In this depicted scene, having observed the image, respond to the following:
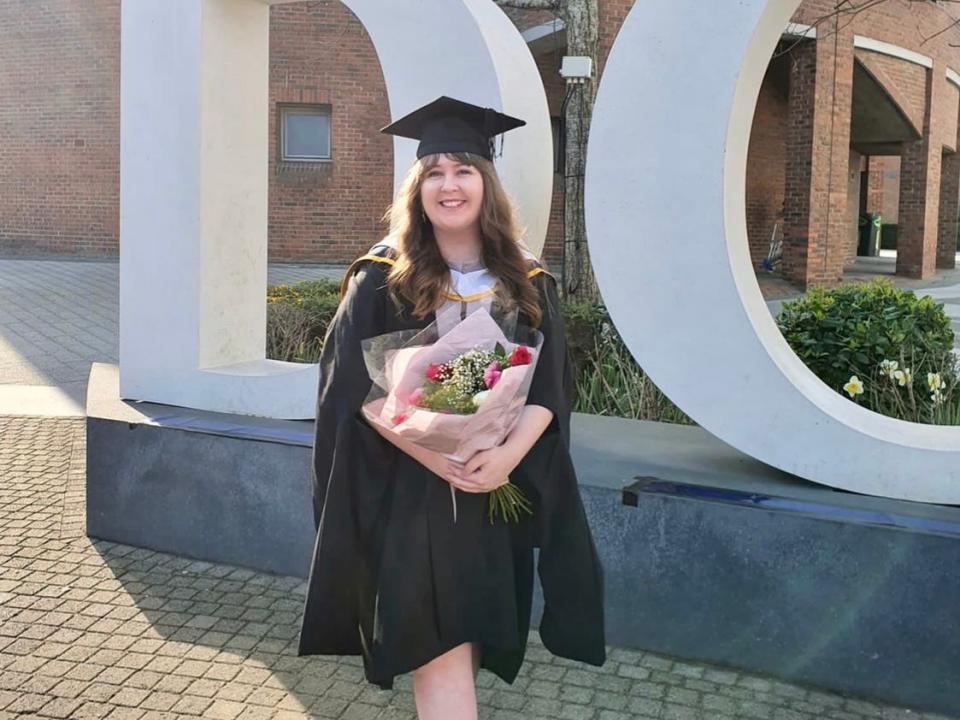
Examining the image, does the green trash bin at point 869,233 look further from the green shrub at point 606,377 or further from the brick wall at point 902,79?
the green shrub at point 606,377

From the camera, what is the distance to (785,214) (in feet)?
56.4

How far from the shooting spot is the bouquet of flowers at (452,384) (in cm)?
236

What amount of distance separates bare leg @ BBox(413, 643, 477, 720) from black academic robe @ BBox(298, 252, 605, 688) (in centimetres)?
7

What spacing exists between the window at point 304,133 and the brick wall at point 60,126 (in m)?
3.02

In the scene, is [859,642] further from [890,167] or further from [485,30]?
[890,167]

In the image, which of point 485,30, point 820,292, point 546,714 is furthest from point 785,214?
point 546,714

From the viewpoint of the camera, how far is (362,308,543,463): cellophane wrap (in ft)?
7.75

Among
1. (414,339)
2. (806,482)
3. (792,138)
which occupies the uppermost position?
(792,138)

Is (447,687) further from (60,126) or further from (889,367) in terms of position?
(60,126)

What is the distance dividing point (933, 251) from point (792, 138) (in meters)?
6.59

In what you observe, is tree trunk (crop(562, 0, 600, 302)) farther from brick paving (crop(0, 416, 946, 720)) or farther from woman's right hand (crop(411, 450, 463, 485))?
woman's right hand (crop(411, 450, 463, 485))

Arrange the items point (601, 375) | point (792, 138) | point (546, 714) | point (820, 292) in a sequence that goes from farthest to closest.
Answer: point (792, 138) → point (601, 375) → point (820, 292) → point (546, 714)

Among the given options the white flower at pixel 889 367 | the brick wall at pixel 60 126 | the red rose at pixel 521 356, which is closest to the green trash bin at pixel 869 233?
the brick wall at pixel 60 126

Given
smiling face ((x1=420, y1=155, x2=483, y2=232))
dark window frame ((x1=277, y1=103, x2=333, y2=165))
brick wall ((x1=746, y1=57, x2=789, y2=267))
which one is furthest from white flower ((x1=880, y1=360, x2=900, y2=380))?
brick wall ((x1=746, y1=57, x2=789, y2=267))
